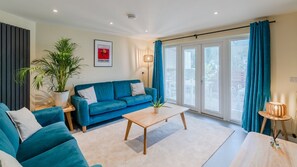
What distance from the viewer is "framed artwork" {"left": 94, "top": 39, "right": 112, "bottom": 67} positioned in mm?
4035

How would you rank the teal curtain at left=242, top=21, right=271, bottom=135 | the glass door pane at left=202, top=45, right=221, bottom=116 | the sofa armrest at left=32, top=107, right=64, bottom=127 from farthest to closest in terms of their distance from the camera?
the glass door pane at left=202, top=45, right=221, bottom=116 < the teal curtain at left=242, top=21, right=271, bottom=135 < the sofa armrest at left=32, top=107, right=64, bottom=127

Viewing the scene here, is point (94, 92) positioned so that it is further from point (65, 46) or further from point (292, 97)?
point (292, 97)

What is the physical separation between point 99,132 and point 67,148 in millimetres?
1547

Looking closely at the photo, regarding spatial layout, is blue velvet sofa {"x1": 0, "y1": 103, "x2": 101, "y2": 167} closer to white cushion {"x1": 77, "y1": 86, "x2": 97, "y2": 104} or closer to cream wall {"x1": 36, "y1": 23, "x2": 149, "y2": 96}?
white cushion {"x1": 77, "y1": 86, "x2": 97, "y2": 104}

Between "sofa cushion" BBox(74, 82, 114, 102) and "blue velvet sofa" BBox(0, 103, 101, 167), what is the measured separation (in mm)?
1711

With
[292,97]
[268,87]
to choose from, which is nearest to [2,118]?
[268,87]

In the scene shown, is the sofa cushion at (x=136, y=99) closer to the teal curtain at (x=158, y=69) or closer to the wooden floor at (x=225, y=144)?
the wooden floor at (x=225, y=144)

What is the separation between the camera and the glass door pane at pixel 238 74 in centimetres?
331

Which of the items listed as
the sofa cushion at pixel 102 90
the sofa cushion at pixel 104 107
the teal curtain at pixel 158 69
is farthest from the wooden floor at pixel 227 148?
the sofa cushion at pixel 102 90

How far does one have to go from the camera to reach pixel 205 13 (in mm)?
2709

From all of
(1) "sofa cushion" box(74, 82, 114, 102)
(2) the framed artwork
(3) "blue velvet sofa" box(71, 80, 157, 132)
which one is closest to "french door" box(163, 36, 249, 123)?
(3) "blue velvet sofa" box(71, 80, 157, 132)

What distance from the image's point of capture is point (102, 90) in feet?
12.7

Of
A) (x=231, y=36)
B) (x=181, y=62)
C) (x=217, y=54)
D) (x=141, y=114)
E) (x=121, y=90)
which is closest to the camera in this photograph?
(x=141, y=114)

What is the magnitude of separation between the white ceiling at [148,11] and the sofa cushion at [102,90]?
1459 millimetres
